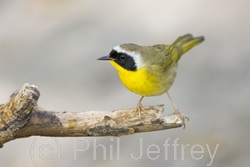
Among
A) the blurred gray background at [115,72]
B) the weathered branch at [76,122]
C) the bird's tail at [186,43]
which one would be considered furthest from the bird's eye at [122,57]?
the blurred gray background at [115,72]

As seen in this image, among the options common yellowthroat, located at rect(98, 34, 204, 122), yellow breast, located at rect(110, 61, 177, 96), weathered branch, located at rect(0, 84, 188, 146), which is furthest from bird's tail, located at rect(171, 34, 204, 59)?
weathered branch, located at rect(0, 84, 188, 146)

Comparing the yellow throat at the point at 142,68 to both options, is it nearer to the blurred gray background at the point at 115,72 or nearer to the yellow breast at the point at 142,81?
the yellow breast at the point at 142,81

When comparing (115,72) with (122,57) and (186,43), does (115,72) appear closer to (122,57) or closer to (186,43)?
(186,43)

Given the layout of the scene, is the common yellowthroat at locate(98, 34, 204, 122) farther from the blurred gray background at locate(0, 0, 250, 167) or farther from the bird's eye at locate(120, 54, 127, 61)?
the blurred gray background at locate(0, 0, 250, 167)

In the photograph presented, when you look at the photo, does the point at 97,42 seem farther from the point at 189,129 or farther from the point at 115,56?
the point at 115,56

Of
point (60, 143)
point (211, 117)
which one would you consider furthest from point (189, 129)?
point (60, 143)
